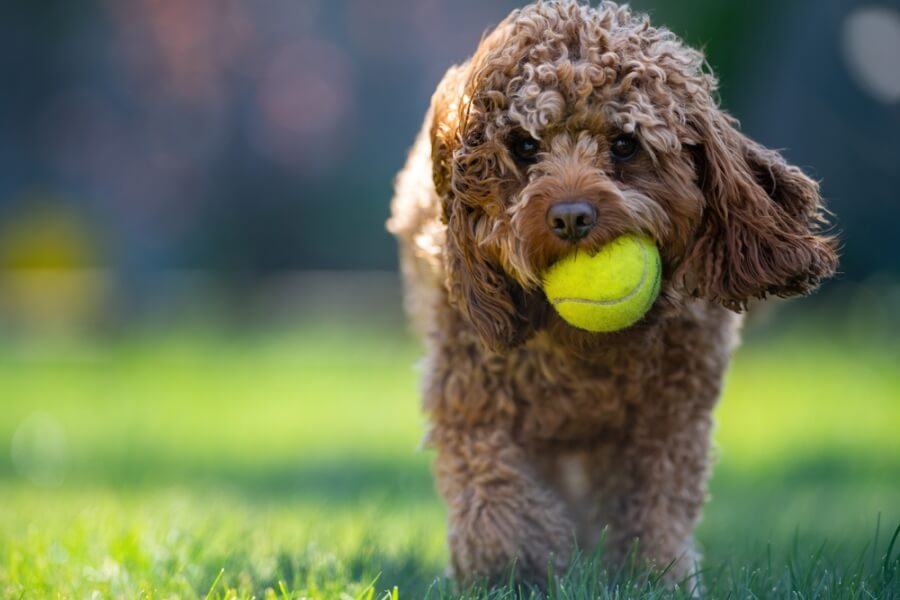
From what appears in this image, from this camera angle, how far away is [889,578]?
143 inches

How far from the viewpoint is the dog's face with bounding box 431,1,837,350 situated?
3666 mm

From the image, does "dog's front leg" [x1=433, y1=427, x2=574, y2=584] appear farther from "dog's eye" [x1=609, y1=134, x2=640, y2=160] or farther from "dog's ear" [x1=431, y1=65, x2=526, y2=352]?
"dog's eye" [x1=609, y1=134, x2=640, y2=160]

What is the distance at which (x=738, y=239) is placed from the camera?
3873 millimetres

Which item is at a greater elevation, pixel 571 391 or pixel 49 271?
pixel 49 271

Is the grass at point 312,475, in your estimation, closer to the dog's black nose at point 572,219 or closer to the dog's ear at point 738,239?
the dog's ear at point 738,239

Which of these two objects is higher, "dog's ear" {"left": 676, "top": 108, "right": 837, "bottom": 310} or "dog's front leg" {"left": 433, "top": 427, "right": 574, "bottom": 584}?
"dog's ear" {"left": 676, "top": 108, "right": 837, "bottom": 310}

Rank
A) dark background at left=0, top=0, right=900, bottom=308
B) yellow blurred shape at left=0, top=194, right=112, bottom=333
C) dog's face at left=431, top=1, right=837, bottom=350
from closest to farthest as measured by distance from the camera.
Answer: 1. dog's face at left=431, top=1, right=837, bottom=350
2. yellow blurred shape at left=0, top=194, right=112, bottom=333
3. dark background at left=0, top=0, right=900, bottom=308

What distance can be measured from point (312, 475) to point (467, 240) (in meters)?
3.42

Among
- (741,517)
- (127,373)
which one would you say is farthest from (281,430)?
(741,517)

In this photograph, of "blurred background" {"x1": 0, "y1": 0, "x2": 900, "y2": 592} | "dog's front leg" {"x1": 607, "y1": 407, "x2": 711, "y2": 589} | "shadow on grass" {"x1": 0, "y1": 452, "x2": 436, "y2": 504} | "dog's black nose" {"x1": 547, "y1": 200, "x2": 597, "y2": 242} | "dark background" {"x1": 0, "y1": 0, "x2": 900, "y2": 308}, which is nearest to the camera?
"dog's black nose" {"x1": 547, "y1": 200, "x2": 597, "y2": 242}

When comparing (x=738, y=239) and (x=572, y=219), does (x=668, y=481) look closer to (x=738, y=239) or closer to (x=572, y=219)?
(x=738, y=239)

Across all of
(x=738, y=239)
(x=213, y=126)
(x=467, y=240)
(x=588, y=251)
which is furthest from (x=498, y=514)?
(x=213, y=126)

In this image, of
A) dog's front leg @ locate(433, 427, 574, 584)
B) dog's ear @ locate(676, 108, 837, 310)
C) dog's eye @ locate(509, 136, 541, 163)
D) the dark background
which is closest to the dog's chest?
dog's front leg @ locate(433, 427, 574, 584)

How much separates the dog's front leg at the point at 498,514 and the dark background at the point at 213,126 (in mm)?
12590
